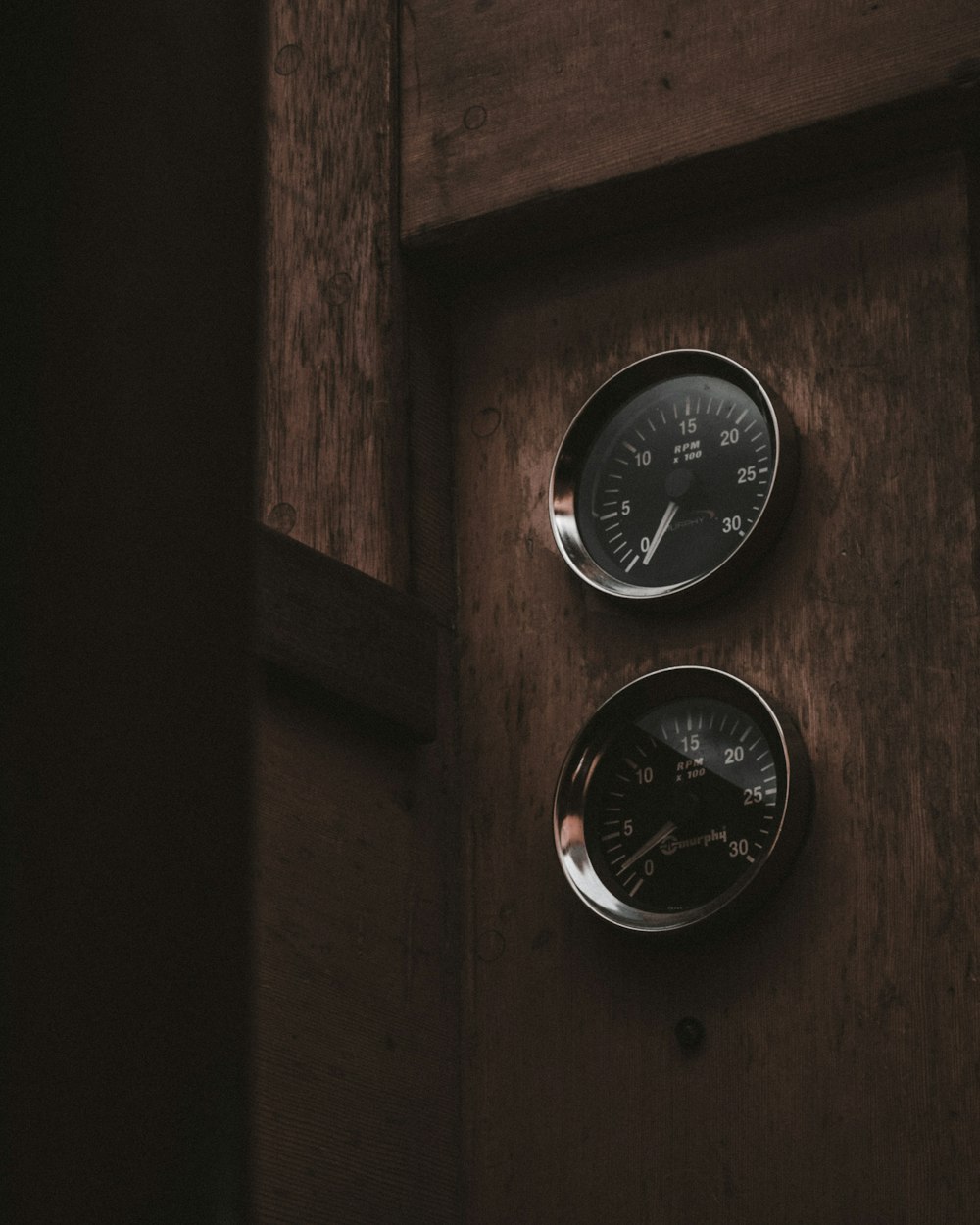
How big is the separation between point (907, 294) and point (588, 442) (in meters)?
0.65

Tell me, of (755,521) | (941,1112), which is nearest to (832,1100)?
(941,1112)

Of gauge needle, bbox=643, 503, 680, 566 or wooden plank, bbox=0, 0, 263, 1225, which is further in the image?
gauge needle, bbox=643, 503, 680, 566

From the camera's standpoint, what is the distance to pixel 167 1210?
6.9 inches

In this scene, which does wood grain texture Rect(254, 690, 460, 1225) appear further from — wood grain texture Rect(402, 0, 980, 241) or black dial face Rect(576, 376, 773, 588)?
wood grain texture Rect(402, 0, 980, 241)

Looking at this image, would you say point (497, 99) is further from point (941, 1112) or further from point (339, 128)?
point (941, 1112)

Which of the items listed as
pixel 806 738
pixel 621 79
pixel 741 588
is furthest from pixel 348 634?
pixel 621 79

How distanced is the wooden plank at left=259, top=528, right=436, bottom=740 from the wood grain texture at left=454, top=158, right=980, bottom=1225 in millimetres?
173

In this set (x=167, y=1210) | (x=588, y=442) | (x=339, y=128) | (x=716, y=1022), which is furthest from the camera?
(x=339, y=128)

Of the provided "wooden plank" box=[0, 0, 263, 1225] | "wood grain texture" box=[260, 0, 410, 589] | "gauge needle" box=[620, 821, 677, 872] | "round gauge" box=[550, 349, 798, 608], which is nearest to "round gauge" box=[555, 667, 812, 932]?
"gauge needle" box=[620, 821, 677, 872]

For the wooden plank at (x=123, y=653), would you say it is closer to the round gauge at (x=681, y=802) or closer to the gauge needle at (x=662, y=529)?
the round gauge at (x=681, y=802)

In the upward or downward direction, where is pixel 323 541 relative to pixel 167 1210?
upward

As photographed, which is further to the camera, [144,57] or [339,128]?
[339,128]

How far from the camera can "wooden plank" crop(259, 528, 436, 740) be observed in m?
2.94

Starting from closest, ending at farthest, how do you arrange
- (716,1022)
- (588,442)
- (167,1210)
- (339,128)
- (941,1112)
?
1. (167,1210)
2. (941,1112)
3. (716,1022)
4. (588,442)
5. (339,128)
